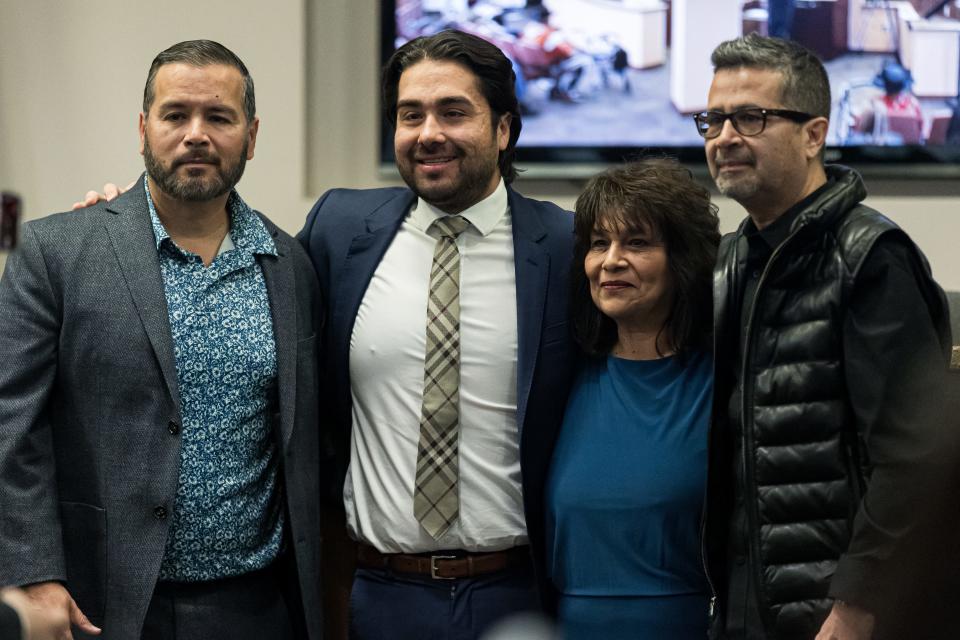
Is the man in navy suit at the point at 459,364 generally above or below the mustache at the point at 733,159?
below

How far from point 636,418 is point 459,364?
362mm

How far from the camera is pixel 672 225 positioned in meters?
2.15

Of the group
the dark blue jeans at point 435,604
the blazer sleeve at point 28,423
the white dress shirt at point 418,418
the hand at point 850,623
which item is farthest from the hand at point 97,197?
the hand at point 850,623

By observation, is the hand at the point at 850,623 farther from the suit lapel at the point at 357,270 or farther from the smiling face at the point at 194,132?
the smiling face at the point at 194,132

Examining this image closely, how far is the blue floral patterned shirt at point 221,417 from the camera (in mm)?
2020

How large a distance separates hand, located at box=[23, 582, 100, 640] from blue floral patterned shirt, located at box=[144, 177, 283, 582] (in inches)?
6.2

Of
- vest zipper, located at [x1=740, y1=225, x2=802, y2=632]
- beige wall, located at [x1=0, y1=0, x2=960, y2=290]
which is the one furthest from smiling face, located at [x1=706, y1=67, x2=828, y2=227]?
beige wall, located at [x1=0, y1=0, x2=960, y2=290]

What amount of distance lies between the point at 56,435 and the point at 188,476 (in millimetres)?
238

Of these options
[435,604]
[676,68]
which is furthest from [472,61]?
[676,68]

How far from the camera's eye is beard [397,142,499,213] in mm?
2303

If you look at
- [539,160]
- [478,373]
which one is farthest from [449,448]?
[539,160]

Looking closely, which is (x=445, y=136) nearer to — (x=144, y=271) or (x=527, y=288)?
(x=527, y=288)

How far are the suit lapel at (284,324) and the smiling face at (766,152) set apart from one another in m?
0.82

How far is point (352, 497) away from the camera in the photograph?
2.29 metres
